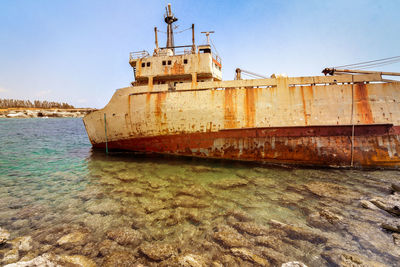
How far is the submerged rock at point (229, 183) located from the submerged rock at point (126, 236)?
290 cm

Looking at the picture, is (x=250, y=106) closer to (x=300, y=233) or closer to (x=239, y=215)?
(x=239, y=215)

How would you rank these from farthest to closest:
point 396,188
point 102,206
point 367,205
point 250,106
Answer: point 250,106, point 396,188, point 102,206, point 367,205

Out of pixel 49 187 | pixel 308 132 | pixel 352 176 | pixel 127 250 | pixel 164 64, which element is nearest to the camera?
pixel 127 250

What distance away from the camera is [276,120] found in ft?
24.6

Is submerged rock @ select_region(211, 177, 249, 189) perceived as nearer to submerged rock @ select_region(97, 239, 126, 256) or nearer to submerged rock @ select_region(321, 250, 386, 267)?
submerged rock @ select_region(321, 250, 386, 267)

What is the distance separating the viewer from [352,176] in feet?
20.6

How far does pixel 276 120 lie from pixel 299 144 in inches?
54.0

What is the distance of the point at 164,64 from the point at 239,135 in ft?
18.0

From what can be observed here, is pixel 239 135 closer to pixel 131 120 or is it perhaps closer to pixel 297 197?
pixel 297 197

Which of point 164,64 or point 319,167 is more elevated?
point 164,64

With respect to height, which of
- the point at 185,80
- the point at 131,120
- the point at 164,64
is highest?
the point at 164,64

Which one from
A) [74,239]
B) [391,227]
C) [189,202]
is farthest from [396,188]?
[74,239]

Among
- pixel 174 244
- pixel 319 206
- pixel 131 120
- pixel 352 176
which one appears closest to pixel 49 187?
pixel 131 120

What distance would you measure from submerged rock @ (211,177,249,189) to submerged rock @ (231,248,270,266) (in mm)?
2675
